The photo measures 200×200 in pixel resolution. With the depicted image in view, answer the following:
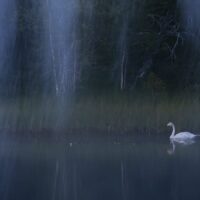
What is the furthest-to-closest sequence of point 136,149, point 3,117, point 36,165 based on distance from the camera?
point 3,117 → point 136,149 → point 36,165

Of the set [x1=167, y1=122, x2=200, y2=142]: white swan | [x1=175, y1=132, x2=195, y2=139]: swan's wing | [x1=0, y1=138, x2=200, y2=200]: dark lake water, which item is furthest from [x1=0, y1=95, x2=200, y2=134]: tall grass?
[x1=0, y1=138, x2=200, y2=200]: dark lake water

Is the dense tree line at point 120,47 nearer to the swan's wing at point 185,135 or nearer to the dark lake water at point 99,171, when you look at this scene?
the swan's wing at point 185,135

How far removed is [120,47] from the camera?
1850cm

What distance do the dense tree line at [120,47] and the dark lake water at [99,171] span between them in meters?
3.61

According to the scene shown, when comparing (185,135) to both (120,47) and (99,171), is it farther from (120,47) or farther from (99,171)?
(99,171)

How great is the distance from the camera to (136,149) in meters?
13.8

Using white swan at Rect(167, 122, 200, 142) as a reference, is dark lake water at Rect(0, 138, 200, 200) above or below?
above

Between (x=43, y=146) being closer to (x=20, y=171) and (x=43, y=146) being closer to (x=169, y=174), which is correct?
(x=20, y=171)

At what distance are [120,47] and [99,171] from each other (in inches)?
→ 291

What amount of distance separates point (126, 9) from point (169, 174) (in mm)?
7443

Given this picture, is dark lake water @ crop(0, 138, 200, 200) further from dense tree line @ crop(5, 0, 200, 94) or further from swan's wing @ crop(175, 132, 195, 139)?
dense tree line @ crop(5, 0, 200, 94)

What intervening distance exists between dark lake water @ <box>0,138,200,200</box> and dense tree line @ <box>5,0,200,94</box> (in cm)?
361

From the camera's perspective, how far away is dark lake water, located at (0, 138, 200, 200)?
32.9 ft

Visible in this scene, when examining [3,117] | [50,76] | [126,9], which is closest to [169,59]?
[126,9]
